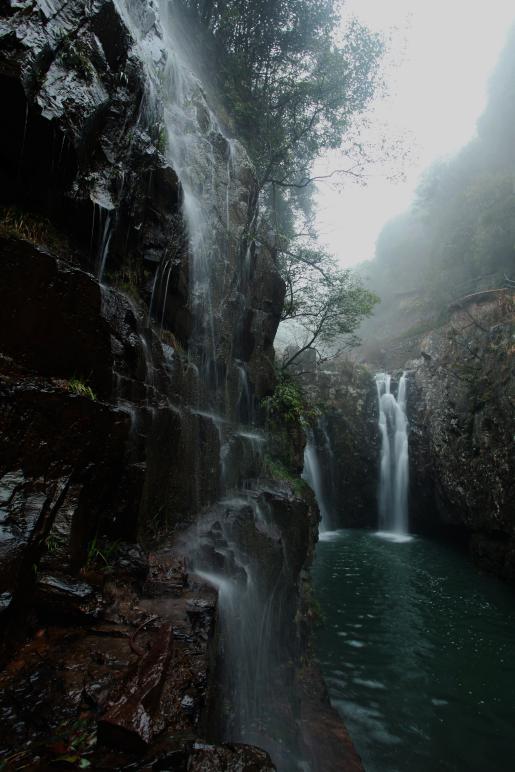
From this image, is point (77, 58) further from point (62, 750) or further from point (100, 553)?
point (62, 750)

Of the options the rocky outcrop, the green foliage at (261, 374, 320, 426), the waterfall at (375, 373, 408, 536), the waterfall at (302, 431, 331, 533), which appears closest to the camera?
the green foliage at (261, 374, 320, 426)

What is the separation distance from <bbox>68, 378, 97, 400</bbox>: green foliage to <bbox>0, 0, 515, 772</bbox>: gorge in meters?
0.04

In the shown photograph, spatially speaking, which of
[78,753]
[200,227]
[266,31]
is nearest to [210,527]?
[78,753]

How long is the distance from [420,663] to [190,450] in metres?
6.60

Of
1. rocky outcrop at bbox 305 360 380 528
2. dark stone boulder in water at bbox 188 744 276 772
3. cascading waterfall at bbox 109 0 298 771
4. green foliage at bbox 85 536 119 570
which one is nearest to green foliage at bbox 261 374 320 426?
cascading waterfall at bbox 109 0 298 771

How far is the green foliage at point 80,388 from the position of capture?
142 inches

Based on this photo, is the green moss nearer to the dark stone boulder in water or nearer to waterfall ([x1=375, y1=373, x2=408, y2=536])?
the dark stone boulder in water

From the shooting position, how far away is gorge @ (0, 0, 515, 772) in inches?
106

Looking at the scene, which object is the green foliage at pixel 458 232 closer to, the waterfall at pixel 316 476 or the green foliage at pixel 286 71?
the waterfall at pixel 316 476

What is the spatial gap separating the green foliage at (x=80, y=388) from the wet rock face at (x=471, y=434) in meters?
13.7

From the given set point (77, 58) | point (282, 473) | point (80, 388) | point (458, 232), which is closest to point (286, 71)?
point (77, 58)

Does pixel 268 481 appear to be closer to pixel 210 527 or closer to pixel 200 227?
pixel 210 527

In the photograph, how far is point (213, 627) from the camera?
10.8 feet

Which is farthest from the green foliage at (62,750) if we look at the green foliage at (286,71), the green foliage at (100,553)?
the green foliage at (286,71)
